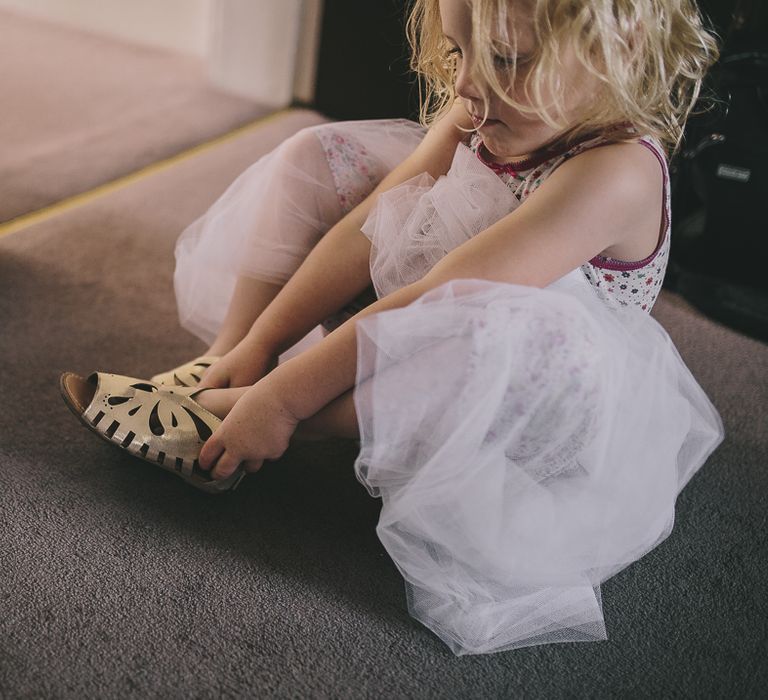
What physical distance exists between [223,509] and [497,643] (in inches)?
12.9

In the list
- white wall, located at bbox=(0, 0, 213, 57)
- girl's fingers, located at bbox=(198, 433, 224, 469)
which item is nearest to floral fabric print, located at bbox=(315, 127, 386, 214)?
girl's fingers, located at bbox=(198, 433, 224, 469)

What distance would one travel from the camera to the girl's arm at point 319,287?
0.99 metres

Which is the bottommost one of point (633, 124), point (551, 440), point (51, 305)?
point (51, 305)

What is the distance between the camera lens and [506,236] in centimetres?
82

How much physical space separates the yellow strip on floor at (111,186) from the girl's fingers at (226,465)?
0.78 m

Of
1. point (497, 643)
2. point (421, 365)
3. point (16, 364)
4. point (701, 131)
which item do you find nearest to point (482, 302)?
point (421, 365)

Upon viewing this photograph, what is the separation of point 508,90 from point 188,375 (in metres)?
0.49

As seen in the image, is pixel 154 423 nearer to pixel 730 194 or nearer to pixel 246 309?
pixel 246 309

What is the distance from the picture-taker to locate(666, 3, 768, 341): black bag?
53.6 inches

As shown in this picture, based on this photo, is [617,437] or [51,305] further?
[51,305]

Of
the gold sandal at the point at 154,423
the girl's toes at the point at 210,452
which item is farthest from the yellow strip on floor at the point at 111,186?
the girl's toes at the point at 210,452

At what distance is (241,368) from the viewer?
0.98 meters

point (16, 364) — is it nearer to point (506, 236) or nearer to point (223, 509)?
point (223, 509)

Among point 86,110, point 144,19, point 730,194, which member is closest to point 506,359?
point 730,194
